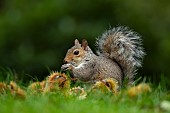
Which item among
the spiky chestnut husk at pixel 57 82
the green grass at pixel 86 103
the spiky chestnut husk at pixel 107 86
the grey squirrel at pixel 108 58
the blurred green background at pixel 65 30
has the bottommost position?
the green grass at pixel 86 103

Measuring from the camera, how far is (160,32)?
10164 millimetres

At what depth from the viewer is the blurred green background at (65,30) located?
9.59 m

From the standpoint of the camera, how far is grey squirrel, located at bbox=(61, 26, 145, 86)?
19.3 feet

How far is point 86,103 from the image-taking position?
4.57 meters

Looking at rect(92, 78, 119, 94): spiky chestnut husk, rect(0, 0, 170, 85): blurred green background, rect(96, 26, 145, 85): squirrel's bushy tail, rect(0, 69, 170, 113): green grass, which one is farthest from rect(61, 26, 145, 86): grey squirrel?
rect(0, 0, 170, 85): blurred green background

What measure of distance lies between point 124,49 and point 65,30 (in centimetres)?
371

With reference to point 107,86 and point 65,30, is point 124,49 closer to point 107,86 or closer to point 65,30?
point 107,86

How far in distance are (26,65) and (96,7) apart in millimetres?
1400

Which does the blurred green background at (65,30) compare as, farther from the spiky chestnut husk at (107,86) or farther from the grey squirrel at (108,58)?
the spiky chestnut husk at (107,86)

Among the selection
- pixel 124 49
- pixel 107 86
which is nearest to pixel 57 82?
pixel 107 86

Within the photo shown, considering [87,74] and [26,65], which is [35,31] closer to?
[26,65]

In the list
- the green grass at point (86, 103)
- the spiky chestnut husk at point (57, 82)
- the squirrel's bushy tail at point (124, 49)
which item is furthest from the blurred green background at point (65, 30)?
the green grass at point (86, 103)

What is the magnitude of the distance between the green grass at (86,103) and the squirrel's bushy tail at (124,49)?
978 millimetres

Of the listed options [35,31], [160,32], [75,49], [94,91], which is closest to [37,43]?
[35,31]
